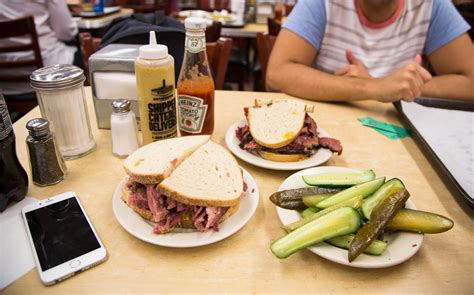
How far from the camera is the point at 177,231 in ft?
2.46

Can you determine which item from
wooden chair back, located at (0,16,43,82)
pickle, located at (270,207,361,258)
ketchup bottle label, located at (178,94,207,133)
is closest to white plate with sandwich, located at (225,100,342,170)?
ketchup bottle label, located at (178,94,207,133)

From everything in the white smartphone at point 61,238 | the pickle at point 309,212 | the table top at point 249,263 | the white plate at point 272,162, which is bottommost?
the table top at point 249,263

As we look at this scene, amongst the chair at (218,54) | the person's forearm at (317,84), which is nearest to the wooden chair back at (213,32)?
the chair at (218,54)

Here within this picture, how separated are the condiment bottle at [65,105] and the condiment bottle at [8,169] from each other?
0.16m

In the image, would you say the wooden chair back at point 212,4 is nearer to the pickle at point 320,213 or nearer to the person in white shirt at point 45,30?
the person in white shirt at point 45,30

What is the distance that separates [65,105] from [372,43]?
153cm

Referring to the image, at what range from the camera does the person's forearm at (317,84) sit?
4.78 feet

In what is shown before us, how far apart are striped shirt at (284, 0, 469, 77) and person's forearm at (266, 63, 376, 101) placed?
0.25 meters

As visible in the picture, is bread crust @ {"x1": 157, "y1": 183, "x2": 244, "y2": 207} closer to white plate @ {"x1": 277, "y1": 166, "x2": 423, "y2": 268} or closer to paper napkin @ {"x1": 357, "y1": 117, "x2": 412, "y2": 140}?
white plate @ {"x1": 277, "y1": 166, "x2": 423, "y2": 268}

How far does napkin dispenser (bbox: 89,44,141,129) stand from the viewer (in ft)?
3.61

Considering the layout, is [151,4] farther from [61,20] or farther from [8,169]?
[8,169]

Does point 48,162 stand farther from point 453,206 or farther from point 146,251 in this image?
point 453,206

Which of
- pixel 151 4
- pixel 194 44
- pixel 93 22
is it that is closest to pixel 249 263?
pixel 194 44

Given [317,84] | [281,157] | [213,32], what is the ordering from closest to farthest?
1. [281,157]
2. [317,84]
3. [213,32]
